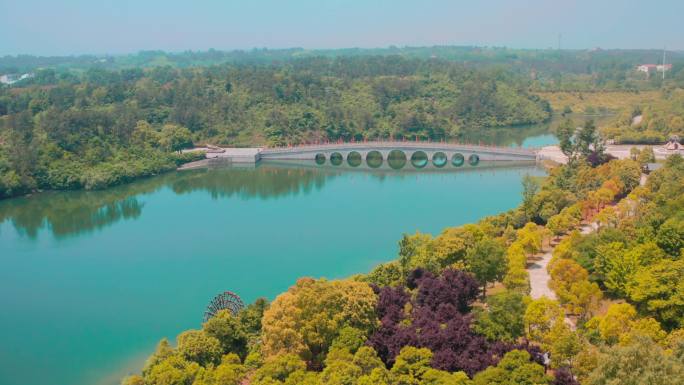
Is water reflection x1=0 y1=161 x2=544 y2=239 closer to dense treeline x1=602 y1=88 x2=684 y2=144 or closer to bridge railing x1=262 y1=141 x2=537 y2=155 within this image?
bridge railing x1=262 y1=141 x2=537 y2=155

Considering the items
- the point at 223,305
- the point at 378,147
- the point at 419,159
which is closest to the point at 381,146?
the point at 378,147

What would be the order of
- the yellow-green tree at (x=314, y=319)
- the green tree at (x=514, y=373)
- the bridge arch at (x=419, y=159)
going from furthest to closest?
the bridge arch at (x=419, y=159)
the yellow-green tree at (x=314, y=319)
the green tree at (x=514, y=373)

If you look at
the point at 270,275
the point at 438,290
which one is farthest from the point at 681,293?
the point at 270,275

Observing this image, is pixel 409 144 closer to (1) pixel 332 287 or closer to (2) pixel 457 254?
(2) pixel 457 254

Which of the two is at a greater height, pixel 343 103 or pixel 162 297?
pixel 343 103

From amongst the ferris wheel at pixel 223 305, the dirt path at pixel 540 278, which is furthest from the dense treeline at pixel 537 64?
the ferris wheel at pixel 223 305

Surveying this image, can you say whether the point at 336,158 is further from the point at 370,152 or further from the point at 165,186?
the point at 165,186

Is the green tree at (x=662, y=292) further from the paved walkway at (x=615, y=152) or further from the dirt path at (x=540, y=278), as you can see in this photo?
the paved walkway at (x=615, y=152)
